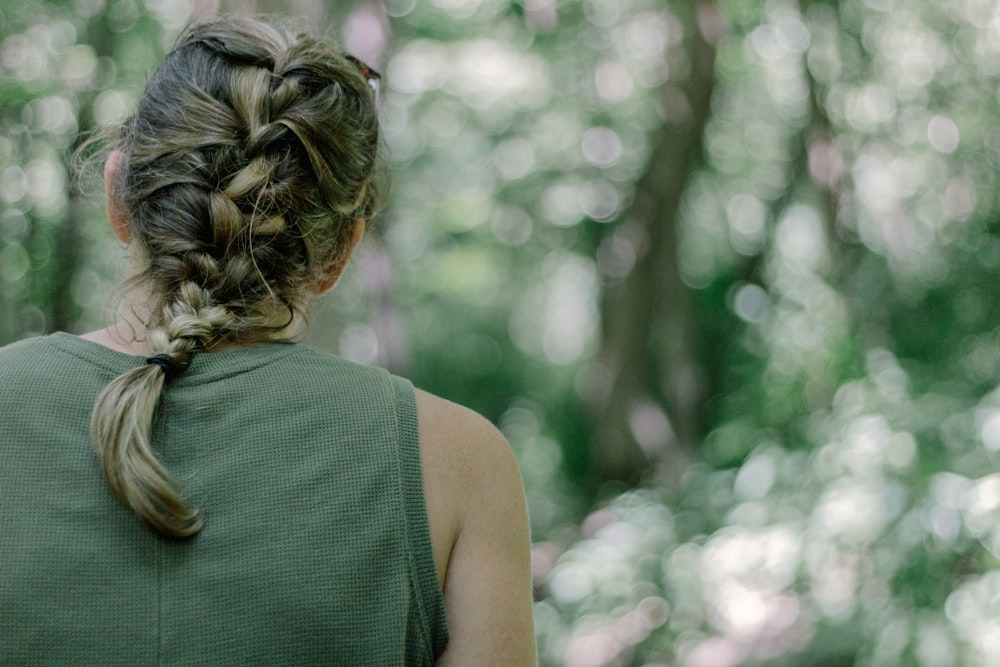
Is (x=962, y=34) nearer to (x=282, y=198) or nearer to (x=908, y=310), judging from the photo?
(x=908, y=310)

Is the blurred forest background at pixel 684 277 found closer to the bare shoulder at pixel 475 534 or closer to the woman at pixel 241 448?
the woman at pixel 241 448

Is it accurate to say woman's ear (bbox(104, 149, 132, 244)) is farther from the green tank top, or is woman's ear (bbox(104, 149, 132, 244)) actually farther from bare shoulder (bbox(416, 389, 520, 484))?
bare shoulder (bbox(416, 389, 520, 484))

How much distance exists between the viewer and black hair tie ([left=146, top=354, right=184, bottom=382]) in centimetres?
121

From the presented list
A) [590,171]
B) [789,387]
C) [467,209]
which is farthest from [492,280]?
[789,387]

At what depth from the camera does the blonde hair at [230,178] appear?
52.0 inches

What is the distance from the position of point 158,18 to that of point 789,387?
6.14 m

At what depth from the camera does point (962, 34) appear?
20.9 ft

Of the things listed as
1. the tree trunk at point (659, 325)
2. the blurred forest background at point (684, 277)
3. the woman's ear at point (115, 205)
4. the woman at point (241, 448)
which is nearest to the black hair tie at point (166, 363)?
the woman at point (241, 448)

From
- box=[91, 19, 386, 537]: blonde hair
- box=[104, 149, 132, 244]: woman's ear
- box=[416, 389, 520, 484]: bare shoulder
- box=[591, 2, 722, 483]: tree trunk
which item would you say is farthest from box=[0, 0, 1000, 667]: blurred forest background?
box=[416, 389, 520, 484]: bare shoulder

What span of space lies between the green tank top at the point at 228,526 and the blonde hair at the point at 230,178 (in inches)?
4.7

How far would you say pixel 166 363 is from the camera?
1213 mm

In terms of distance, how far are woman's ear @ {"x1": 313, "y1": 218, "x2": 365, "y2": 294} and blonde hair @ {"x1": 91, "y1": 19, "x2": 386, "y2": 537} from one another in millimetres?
66

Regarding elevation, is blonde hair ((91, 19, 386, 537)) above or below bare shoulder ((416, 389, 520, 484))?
above

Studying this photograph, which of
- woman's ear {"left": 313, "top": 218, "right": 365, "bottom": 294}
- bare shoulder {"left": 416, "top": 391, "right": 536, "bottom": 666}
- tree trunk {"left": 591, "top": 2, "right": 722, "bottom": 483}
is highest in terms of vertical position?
woman's ear {"left": 313, "top": 218, "right": 365, "bottom": 294}
